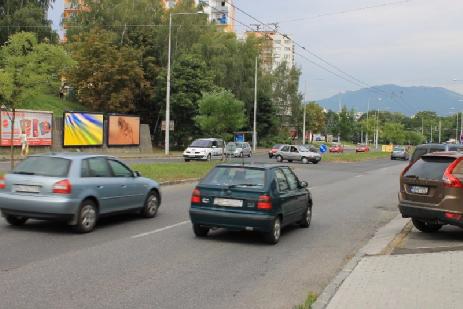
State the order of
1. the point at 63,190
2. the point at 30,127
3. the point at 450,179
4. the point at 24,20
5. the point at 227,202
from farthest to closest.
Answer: the point at 24,20 < the point at 30,127 < the point at 450,179 < the point at 63,190 < the point at 227,202

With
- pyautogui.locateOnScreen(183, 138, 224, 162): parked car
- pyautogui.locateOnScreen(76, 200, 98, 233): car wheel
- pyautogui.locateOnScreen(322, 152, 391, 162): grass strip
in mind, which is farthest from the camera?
pyautogui.locateOnScreen(322, 152, 391, 162): grass strip

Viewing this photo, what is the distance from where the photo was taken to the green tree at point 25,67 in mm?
19891

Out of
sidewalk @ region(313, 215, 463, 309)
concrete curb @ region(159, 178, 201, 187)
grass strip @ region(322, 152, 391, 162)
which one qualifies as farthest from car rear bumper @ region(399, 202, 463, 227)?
grass strip @ region(322, 152, 391, 162)

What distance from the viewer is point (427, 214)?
34.4 feet

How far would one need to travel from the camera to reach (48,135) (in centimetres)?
3891

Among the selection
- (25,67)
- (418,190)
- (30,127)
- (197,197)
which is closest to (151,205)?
(197,197)

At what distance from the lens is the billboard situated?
45562 millimetres

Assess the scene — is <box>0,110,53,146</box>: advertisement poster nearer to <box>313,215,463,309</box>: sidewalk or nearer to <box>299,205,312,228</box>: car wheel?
<box>299,205,312,228</box>: car wheel

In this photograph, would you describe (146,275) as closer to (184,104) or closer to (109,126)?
(109,126)

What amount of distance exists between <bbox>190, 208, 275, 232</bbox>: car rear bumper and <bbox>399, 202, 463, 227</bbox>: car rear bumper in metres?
2.88

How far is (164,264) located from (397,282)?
314cm

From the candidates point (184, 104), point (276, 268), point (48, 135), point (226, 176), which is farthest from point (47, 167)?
point (184, 104)

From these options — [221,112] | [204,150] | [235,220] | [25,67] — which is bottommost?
[235,220]

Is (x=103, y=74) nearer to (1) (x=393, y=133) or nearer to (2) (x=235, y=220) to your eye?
(2) (x=235, y=220)
